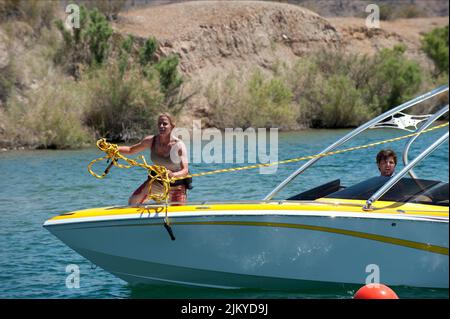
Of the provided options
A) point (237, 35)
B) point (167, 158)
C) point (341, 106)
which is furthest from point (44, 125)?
point (237, 35)

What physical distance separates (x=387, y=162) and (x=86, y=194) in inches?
313

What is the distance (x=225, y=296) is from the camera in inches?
327

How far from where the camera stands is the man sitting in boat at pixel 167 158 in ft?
28.9

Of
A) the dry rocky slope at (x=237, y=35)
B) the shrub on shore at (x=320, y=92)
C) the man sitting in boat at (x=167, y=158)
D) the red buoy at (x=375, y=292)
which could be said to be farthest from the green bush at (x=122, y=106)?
the red buoy at (x=375, y=292)

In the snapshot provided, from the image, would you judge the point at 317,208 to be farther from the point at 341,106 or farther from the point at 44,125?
the point at 341,106

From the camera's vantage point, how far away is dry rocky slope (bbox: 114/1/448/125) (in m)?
36.4

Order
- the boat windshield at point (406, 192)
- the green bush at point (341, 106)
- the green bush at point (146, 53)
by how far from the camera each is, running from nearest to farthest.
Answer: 1. the boat windshield at point (406, 192)
2. the green bush at point (146, 53)
3. the green bush at point (341, 106)

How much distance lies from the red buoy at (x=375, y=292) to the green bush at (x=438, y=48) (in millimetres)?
33195

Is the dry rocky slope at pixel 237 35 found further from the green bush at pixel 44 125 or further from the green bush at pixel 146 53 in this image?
the green bush at pixel 44 125

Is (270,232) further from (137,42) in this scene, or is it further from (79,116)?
(137,42)

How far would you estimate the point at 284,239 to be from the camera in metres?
7.87

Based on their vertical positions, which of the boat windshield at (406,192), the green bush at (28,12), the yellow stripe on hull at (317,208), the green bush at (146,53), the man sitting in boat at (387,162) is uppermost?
the green bush at (28,12)

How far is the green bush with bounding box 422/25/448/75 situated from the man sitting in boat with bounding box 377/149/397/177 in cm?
3157

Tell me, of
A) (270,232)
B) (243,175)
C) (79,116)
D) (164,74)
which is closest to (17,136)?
(79,116)
